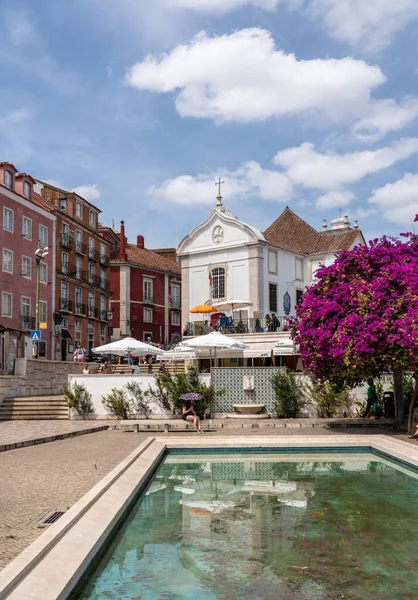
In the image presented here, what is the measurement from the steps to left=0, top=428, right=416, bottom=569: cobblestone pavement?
5.81 meters

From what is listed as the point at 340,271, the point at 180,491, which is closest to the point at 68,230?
the point at 340,271

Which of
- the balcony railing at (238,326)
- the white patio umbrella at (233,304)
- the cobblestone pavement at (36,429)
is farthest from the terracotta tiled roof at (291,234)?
the cobblestone pavement at (36,429)

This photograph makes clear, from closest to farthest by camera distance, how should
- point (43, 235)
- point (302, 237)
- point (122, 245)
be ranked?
point (43, 235) < point (302, 237) < point (122, 245)

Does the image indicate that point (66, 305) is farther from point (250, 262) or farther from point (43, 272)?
point (250, 262)

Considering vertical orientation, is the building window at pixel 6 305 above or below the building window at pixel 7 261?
below

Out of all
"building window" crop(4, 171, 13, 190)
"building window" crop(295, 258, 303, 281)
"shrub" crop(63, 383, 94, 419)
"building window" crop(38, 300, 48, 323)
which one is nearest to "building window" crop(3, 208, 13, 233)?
"building window" crop(4, 171, 13, 190)

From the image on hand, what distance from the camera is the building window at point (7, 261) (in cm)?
3875

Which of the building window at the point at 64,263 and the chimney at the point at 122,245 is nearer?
the building window at the point at 64,263

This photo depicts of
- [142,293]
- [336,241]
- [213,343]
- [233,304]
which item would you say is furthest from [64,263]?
[213,343]

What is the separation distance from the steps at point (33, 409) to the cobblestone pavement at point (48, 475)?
581 cm

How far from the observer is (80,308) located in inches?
1937

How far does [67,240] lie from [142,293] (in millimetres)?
13904

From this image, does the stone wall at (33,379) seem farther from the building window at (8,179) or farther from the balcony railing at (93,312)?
the balcony railing at (93,312)

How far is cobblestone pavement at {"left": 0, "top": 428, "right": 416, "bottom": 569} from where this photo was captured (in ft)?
22.8
